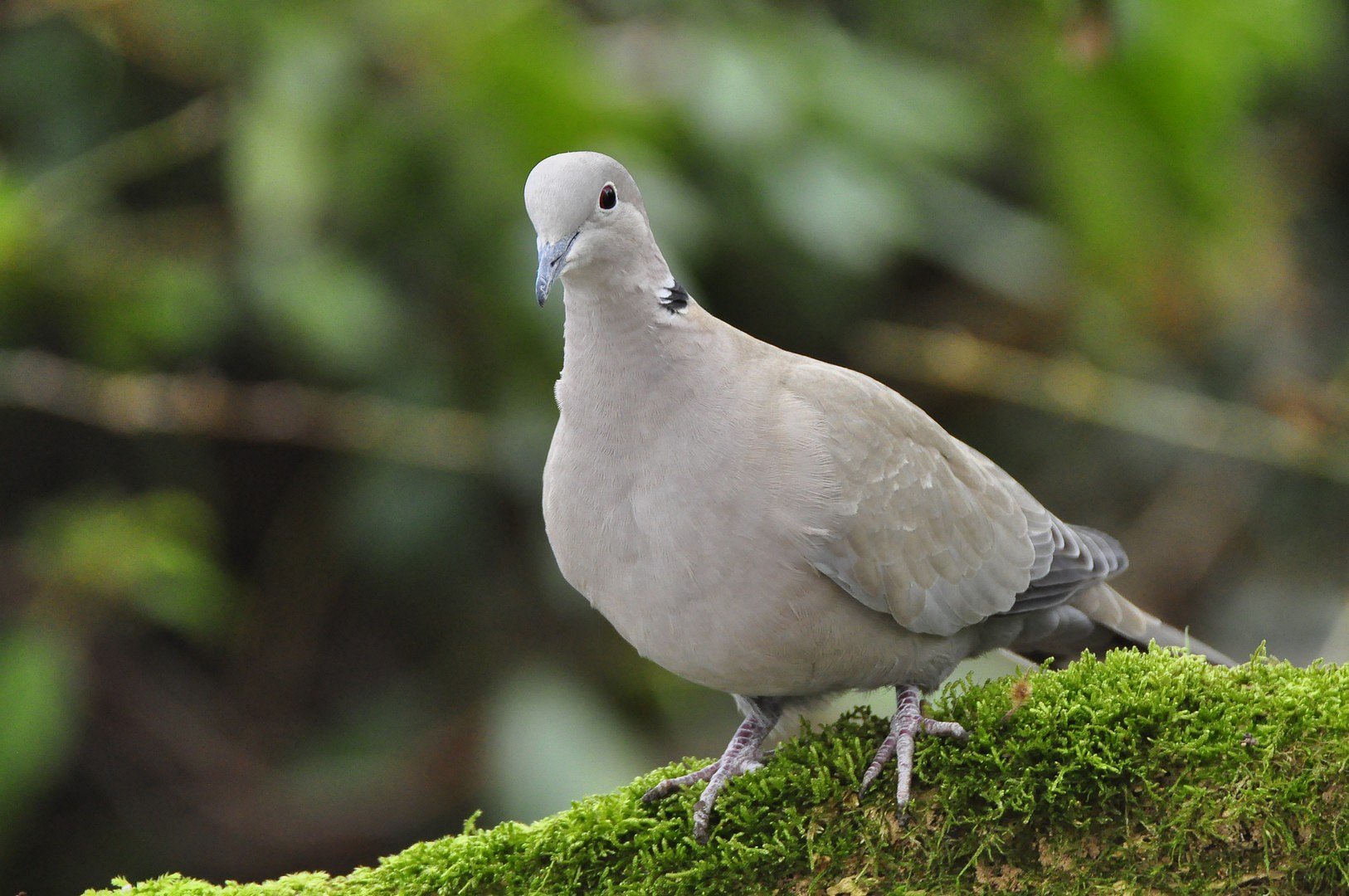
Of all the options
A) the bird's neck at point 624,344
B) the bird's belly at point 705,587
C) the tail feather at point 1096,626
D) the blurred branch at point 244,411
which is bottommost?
the bird's belly at point 705,587

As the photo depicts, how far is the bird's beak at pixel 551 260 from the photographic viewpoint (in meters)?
3.01

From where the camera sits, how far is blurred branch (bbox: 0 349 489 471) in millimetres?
5500

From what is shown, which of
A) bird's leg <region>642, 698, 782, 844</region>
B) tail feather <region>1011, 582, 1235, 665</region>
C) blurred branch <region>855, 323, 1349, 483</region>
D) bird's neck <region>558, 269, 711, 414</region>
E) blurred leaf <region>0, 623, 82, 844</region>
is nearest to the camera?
bird's leg <region>642, 698, 782, 844</region>

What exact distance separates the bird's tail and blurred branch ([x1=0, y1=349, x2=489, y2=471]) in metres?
2.91

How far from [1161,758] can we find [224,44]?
529cm

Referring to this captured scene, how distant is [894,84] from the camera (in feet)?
22.7

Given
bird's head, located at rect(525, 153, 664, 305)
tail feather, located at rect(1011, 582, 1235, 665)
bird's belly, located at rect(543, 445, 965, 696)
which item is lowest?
bird's belly, located at rect(543, 445, 965, 696)

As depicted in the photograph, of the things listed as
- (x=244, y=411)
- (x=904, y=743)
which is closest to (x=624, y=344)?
(x=904, y=743)

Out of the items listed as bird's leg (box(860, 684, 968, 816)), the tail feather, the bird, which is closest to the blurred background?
the tail feather

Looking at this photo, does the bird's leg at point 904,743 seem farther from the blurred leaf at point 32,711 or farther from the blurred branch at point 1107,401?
the blurred leaf at point 32,711

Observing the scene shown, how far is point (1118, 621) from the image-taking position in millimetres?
4020

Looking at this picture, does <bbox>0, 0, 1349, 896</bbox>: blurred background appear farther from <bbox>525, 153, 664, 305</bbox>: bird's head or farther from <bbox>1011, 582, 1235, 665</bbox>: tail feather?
<bbox>525, 153, 664, 305</bbox>: bird's head

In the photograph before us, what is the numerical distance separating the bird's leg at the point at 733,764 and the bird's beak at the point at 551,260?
1.18 m

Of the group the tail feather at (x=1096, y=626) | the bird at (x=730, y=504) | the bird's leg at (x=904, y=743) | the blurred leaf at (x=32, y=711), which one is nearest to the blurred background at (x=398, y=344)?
the blurred leaf at (x=32, y=711)
